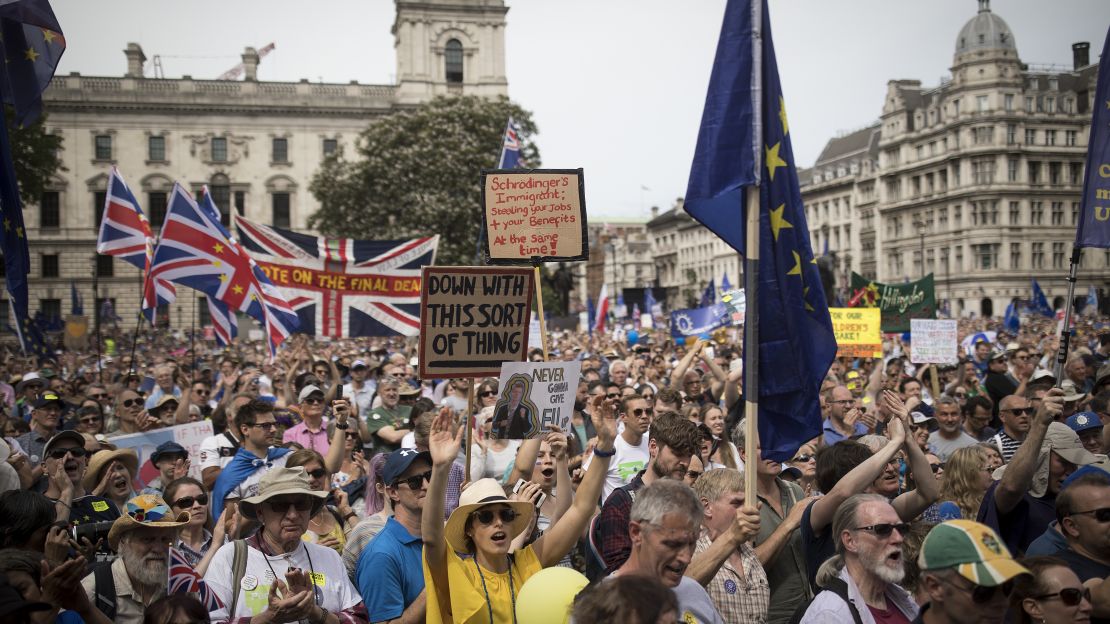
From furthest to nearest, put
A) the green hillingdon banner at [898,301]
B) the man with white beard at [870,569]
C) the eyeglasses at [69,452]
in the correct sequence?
the green hillingdon banner at [898,301], the eyeglasses at [69,452], the man with white beard at [870,569]

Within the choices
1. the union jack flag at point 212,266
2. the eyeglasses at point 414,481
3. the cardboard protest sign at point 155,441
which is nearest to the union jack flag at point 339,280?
the union jack flag at point 212,266

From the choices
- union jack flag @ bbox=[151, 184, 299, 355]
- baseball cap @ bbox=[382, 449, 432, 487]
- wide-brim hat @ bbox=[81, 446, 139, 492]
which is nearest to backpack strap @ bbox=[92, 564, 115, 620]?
baseball cap @ bbox=[382, 449, 432, 487]

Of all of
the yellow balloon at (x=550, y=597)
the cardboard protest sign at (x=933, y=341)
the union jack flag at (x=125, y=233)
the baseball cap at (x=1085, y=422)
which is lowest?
the yellow balloon at (x=550, y=597)

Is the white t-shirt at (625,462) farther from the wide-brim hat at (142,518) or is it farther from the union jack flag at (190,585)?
the union jack flag at (190,585)

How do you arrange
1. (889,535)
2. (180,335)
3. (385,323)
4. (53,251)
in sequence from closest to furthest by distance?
(889,535)
(385,323)
(180,335)
(53,251)

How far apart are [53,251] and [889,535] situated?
240 ft

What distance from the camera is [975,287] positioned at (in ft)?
267

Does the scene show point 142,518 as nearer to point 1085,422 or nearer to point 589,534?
point 589,534

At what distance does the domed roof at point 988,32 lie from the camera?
81.3 meters

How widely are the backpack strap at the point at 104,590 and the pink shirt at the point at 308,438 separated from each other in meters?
4.09

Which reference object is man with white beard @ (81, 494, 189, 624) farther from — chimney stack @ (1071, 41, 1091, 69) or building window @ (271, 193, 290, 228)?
chimney stack @ (1071, 41, 1091, 69)

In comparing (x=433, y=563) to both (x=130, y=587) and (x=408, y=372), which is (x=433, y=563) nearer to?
(x=130, y=587)

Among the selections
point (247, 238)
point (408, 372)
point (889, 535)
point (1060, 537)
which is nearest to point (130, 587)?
point (889, 535)

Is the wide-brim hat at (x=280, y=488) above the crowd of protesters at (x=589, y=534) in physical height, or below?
above
